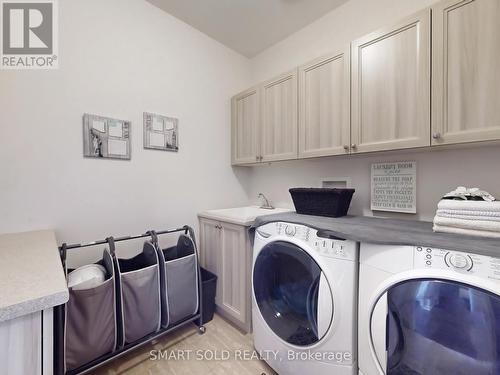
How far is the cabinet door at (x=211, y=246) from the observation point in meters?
1.89

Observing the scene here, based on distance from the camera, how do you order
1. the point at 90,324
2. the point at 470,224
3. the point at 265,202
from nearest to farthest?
the point at 470,224
the point at 90,324
the point at 265,202

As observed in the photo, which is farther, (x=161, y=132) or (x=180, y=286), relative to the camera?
(x=161, y=132)

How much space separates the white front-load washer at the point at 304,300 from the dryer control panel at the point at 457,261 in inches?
9.5

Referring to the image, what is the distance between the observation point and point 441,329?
2.54ft

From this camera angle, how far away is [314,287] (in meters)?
1.11

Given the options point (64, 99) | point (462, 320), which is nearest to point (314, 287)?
point (462, 320)

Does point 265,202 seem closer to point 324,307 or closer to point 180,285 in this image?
point 180,285

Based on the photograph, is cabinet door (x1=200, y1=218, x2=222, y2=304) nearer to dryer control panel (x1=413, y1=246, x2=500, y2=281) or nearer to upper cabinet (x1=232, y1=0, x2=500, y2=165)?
upper cabinet (x1=232, y1=0, x2=500, y2=165)

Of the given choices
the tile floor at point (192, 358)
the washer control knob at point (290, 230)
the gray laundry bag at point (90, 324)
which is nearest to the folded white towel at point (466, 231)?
the washer control knob at point (290, 230)

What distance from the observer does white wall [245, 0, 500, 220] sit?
1.27m

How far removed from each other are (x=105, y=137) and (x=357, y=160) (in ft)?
6.22

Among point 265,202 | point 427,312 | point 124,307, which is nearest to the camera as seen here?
point 427,312

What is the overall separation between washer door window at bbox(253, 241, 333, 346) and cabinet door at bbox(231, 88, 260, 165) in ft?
3.42
